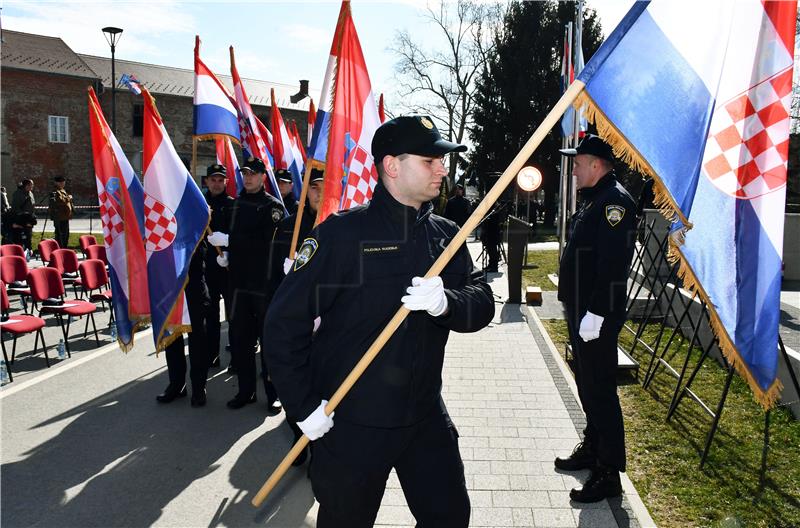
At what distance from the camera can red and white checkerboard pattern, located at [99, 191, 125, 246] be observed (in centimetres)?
654

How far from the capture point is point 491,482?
4438mm

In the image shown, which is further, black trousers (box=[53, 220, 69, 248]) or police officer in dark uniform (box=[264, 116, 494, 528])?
black trousers (box=[53, 220, 69, 248])

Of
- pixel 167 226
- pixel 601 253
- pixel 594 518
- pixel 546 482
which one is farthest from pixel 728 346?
pixel 167 226

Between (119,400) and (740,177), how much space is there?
590 centimetres

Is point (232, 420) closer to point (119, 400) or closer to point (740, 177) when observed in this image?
point (119, 400)

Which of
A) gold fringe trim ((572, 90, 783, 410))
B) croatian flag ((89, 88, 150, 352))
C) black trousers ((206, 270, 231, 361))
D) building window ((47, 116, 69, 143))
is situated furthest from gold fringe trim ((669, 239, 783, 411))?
building window ((47, 116, 69, 143))

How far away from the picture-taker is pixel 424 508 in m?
2.70

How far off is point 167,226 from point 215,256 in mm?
1583

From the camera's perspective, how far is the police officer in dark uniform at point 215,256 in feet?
22.5

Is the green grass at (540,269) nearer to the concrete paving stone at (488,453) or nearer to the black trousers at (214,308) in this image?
the black trousers at (214,308)

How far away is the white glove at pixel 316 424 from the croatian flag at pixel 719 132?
1.93 m

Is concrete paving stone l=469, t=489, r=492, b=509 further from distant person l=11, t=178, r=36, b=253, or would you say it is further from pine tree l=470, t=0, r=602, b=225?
pine tree l=470, t=0, r=602, b=225

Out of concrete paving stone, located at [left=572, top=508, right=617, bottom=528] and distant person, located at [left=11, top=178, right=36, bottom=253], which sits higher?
distant person, located at [left=11, top=178, right=36, bottom=253]

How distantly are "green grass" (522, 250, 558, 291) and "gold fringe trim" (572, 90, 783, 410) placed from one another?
10562 millimetres
